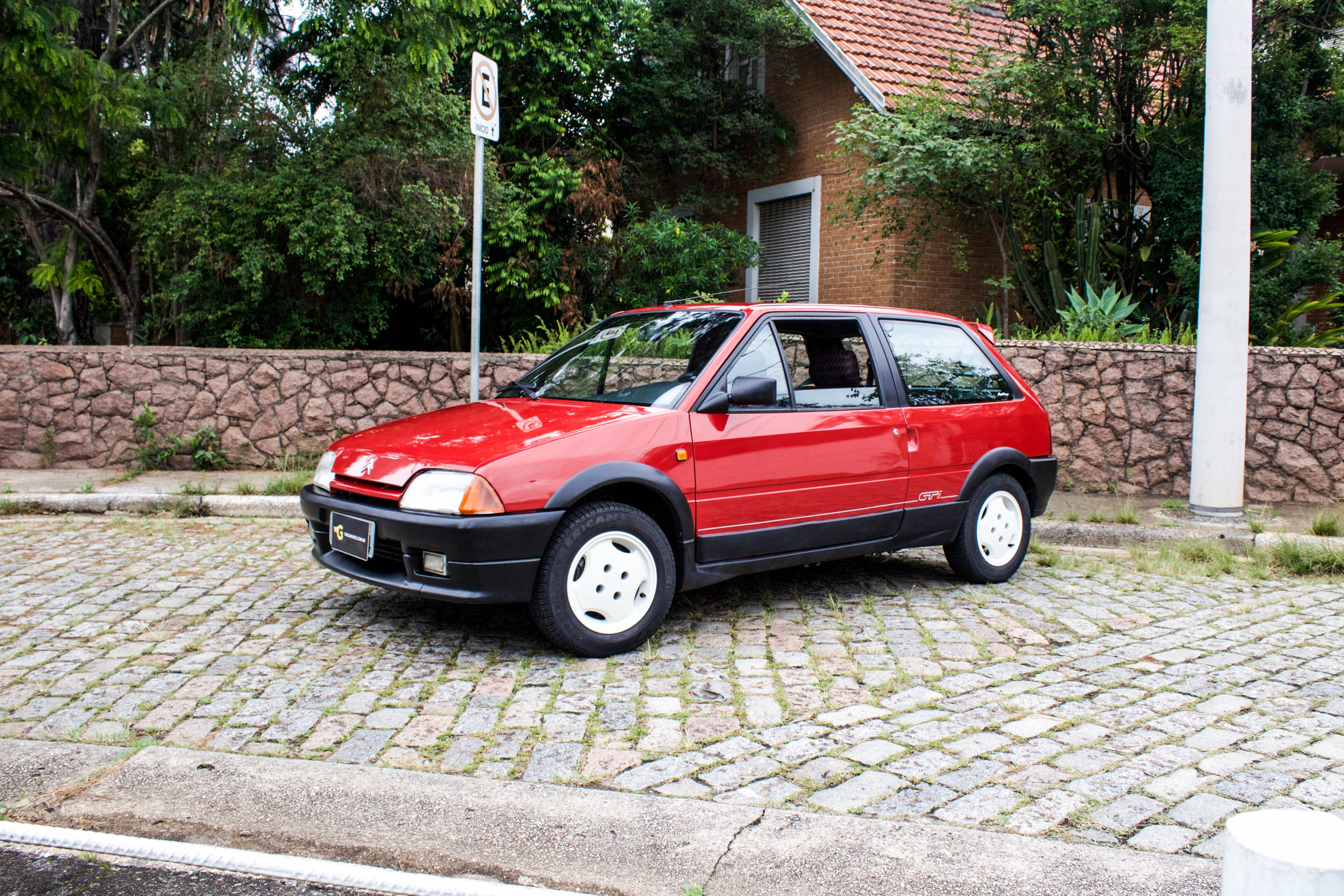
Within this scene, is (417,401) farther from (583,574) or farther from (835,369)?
(583,574)

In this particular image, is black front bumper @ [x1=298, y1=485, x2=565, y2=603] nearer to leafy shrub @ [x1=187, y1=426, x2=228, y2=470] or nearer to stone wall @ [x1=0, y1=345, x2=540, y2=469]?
stone wall @ [x1=0, y1=345, x2=540, y2=469]

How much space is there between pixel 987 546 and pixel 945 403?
3.10 ft

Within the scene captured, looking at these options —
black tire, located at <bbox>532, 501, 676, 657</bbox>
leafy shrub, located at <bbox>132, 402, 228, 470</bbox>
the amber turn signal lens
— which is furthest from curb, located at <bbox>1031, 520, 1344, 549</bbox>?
leafy shrub, located at <bbox>132, 402, 228, 470</bbox>

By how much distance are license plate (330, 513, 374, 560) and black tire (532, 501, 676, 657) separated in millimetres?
792

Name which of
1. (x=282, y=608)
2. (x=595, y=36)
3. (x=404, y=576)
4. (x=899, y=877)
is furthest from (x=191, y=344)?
(x=899, y=877)

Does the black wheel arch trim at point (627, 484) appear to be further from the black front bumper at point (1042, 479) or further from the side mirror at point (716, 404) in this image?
the black front bumper at point (1042, 479)

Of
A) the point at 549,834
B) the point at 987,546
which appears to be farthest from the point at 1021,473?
the point at 549,834

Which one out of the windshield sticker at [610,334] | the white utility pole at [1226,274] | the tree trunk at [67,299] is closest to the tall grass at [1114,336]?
the white utility pole at [1226,274]

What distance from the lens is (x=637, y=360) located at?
5.38 m

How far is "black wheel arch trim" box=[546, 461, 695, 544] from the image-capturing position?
14.4 ft

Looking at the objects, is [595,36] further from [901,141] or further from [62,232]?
[62,232]

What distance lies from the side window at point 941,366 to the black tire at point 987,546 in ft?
1.76

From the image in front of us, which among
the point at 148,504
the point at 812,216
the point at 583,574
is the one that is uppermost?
the point at 812,216

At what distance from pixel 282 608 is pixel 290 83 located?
9.13 meters
